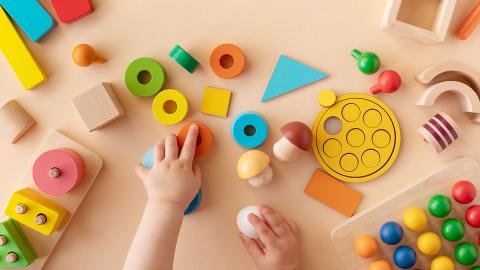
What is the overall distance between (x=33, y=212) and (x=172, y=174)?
22 centimetres

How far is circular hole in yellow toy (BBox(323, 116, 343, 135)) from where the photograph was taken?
2.27ft

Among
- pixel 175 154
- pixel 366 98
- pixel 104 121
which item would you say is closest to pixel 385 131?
pixel 366 98

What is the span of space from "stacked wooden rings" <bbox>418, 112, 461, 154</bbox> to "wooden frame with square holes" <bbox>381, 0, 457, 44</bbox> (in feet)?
0.38

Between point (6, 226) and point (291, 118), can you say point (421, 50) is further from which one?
point (6, 226)

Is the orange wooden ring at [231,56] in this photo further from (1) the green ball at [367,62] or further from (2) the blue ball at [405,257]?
(2) the blue ball at [405,257]

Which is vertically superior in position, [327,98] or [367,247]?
[327,98]

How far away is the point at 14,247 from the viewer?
687 millimetres

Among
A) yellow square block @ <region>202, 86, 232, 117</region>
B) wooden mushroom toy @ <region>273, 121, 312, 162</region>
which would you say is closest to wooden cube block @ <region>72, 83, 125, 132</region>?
yellow square block @ <region>202, 86, 232, 117</region>

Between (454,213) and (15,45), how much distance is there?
72cm

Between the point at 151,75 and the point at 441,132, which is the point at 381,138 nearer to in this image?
the point at 441,132

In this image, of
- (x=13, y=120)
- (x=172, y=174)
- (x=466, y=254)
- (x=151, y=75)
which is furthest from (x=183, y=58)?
(x=466, y=254)

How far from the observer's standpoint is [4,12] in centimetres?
69

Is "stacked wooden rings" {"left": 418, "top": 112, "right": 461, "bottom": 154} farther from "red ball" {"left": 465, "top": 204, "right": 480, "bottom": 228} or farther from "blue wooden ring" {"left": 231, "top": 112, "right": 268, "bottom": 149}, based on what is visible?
"blue wooden ring" {"left": 231, "top": 112, "right": 268, "bottom": 149}

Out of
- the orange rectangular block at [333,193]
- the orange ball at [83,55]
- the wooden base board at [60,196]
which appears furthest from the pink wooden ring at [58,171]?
the orange rectangular block at [333,193]
